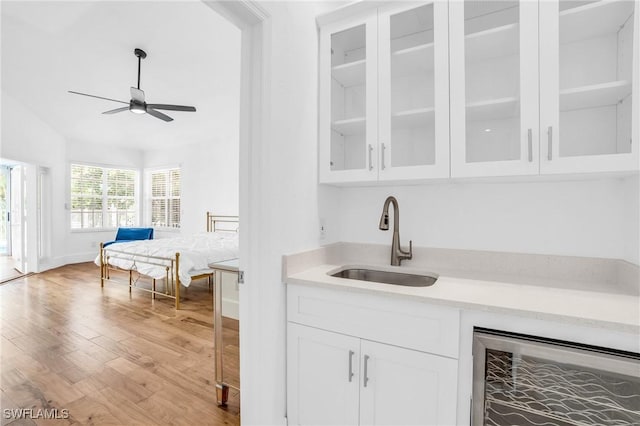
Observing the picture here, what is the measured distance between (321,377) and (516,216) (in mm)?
1350

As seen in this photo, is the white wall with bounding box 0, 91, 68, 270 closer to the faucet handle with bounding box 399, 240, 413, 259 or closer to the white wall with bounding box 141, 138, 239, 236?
the white wall with bounding box 141, 138, 239, 236

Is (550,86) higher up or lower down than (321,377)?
higher up

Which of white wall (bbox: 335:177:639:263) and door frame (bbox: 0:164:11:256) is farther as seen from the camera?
door frame (bbox: 0:164:11:256)

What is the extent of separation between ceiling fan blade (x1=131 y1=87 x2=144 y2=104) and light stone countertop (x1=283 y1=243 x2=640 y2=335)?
305cm

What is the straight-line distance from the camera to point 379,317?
4.19 feet

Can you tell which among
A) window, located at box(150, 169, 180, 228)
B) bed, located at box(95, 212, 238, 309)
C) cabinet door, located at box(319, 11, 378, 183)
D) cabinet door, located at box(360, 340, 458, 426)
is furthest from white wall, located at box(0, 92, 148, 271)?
cabinet door, located at box(360, 340, 458, 426)

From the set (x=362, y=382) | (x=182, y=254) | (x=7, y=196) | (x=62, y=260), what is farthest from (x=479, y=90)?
(x=7, y=196)

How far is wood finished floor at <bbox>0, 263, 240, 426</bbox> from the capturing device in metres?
1.71

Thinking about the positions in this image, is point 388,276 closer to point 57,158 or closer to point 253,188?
point 253,188

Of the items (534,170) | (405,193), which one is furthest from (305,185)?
(534,170)

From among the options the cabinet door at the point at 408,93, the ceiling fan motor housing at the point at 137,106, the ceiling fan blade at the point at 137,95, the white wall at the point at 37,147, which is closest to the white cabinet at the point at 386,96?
the cabinet door at the point at 408,93

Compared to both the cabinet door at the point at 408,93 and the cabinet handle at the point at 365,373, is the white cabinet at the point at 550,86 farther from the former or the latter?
the cabinet handle at the point at 365,373

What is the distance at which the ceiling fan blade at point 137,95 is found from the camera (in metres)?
3.32

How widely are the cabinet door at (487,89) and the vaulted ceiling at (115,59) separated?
97.6 inches
